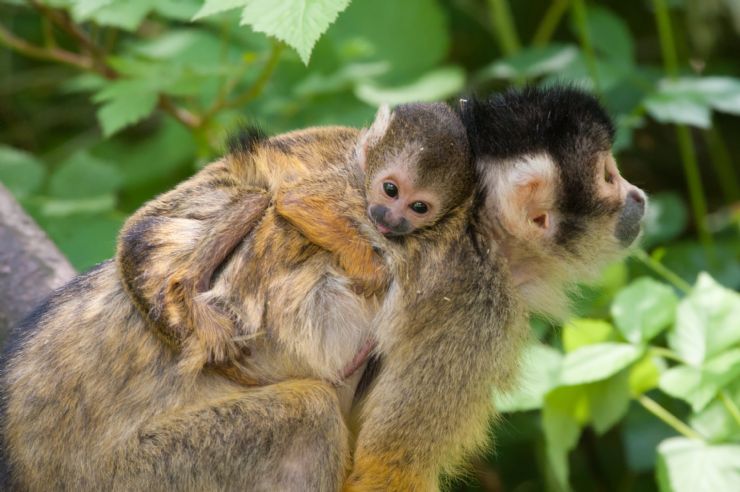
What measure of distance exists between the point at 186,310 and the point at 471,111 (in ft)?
3.78

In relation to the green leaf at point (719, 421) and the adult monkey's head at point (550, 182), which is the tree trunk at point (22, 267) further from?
the green leaf at point (719, 421)

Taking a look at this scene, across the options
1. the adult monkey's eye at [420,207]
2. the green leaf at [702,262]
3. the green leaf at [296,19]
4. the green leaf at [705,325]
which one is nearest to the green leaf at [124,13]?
the green leaf at [296,19]

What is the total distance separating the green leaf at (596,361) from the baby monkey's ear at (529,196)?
2.08 feet

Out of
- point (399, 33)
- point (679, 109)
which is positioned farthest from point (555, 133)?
point (399, 33)

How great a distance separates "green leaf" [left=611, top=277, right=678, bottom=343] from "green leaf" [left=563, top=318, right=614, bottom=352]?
17 centimetres

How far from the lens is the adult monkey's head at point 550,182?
10.1 ft

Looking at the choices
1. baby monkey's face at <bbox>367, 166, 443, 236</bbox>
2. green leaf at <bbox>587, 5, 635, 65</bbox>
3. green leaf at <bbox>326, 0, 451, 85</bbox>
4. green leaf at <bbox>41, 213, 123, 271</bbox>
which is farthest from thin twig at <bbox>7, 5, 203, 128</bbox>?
green leaf at <bbox>587, 5, 635, 65</bbox>

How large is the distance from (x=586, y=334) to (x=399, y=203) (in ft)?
3.92

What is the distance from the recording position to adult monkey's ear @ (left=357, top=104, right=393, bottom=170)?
3258 millimetres

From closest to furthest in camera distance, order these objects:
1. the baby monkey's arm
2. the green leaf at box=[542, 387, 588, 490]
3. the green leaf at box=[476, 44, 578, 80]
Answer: the baby monkey's arm
the green leaf at box=[542, 387, 588, 490]
the green leaf at box=[476, 44, 578, 80]

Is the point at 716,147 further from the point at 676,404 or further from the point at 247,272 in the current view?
the point at 247,272

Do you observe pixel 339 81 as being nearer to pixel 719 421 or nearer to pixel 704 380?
pixel 704 380

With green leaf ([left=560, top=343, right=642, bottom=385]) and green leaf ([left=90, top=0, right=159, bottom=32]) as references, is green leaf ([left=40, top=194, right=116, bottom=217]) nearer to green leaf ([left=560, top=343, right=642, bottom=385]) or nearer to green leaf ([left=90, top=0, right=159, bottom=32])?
green leaf ([left=90, top=0, right=159, bottom=32])

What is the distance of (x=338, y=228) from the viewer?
3090 mm
